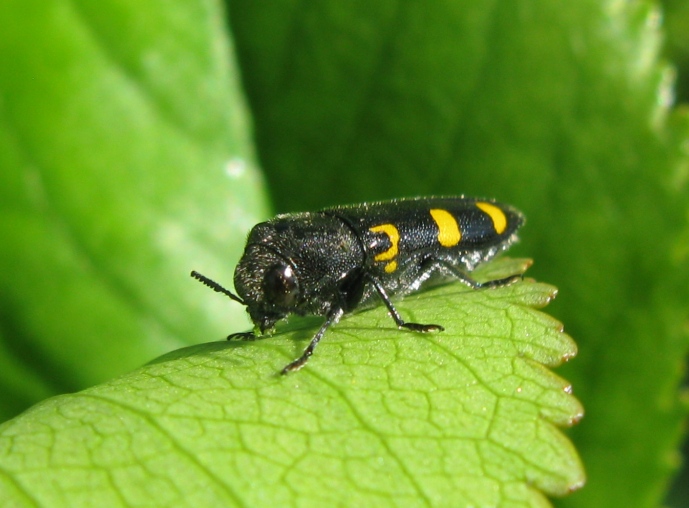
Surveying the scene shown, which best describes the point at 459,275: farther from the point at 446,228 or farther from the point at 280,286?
the point at 280,286

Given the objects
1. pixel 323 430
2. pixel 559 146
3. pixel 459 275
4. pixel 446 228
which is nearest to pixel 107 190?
pixel 446 228

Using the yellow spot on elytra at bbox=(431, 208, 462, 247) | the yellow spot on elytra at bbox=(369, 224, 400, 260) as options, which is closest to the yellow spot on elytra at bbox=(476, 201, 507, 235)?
the yellow spot on elytra at bbox=(431, 208, 462, 247)

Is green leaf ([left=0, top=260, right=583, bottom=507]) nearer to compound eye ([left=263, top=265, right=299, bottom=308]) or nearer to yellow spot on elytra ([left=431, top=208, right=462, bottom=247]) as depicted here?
compound eye ([left=263, top=265, right=299, bottom=308])

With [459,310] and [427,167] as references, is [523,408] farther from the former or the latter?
[427,167]

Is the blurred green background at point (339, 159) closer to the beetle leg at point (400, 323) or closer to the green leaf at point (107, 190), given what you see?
the green leaf at point (107, 190)

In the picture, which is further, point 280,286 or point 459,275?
point 459,275

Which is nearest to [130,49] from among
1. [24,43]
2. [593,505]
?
[24,43]

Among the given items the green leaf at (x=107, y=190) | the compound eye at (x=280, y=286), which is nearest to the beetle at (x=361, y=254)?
the compound eye at (x=280, y=286)
